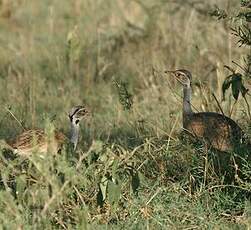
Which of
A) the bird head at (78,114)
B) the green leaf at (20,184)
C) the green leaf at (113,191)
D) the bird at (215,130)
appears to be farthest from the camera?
the bird head at (78,114)

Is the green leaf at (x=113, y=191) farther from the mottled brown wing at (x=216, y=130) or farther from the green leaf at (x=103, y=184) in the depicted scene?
the mottled brown wing at (x=216, y=130)

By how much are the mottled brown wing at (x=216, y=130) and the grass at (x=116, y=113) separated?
0.36 feet

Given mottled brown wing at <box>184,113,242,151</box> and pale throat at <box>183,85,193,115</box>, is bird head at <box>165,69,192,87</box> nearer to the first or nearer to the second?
pale throat at <box>183,85,193,115</box>

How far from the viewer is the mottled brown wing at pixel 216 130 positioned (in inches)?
206

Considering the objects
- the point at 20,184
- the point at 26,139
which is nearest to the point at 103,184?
the point at 20,184

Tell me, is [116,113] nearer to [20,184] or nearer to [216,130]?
[216,130]

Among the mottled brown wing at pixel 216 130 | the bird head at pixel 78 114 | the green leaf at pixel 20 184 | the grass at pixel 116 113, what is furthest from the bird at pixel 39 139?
the mottled brown wing at pixel 216 130

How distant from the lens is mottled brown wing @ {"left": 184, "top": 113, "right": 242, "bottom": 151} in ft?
17.2

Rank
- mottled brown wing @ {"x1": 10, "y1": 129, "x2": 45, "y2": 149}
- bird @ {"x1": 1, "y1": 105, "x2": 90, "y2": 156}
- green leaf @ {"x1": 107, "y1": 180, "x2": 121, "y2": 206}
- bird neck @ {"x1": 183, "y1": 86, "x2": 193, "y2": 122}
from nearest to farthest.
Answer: green leaf @ {"x1": 107, "y1": 180, "x2": 121, "y2": 206} → bird @ {"x1": 1, "y1": 105, "x2": 90, "y2": 156} → mottled brown wing @ {"x1": 10, "y1": 129, "x2": 45, "y2": 149} → bird neck @ {"x1": 183, "y1": 86, "x2": 193, "y2": 122}

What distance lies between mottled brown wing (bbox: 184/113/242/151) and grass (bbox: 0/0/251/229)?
0.36 feet

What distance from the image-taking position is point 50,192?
3.87 meters

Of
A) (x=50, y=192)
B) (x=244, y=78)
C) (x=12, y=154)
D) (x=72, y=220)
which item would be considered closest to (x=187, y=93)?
(x=244, y=78)

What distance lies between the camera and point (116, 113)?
7.17m

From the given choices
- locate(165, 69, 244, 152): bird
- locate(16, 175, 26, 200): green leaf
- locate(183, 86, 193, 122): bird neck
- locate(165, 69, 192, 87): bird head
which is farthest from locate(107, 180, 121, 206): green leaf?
locate(165, 69, 192, 87): bird head
